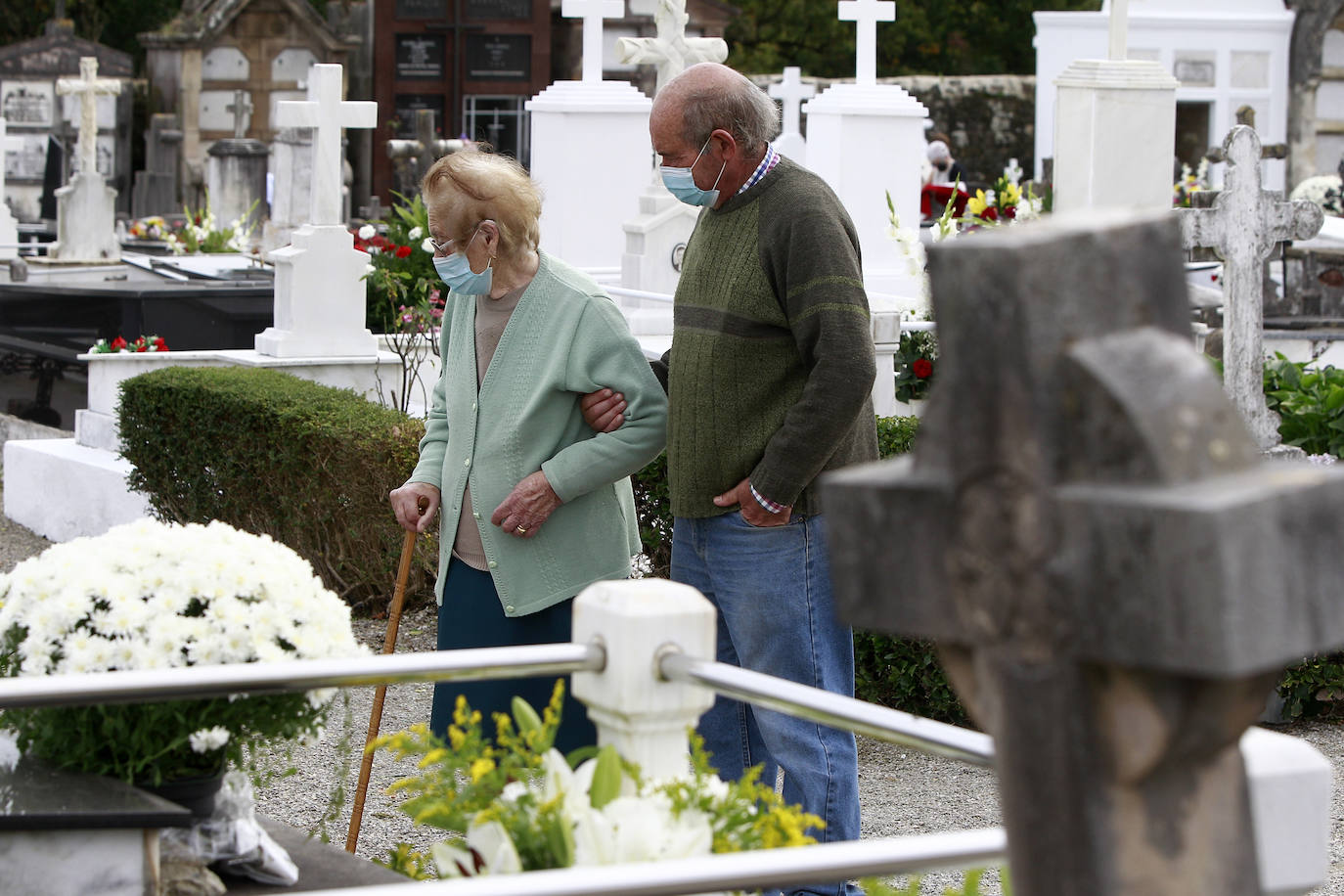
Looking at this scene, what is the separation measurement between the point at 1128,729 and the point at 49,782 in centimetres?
178

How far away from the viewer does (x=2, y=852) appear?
236cm

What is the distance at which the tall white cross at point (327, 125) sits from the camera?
28.5ft

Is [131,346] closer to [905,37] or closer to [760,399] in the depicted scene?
[760,399]

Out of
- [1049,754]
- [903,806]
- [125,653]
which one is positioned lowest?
[903,806]

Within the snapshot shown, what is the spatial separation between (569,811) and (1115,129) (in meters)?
6.83

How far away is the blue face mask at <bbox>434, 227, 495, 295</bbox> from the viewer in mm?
3461

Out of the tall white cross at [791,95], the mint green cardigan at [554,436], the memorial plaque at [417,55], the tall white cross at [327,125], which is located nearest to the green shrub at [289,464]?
the tall white cross at [327,125]

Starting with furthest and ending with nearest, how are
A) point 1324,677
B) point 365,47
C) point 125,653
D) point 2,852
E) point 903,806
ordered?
point 365,47
point 1324,677
point 903,806
point 125,653
point 2,852

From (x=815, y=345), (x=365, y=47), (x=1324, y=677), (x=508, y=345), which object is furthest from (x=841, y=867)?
(x=365, y=47)

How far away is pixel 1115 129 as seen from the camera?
8266 millimetres

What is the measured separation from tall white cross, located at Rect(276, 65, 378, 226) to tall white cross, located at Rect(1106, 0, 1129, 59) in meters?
3.70

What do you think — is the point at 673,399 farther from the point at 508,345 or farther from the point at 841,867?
the point at 841,867

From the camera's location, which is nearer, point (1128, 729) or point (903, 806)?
point (1128, 729)

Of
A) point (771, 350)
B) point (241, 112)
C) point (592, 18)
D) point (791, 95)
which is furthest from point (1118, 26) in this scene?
point (241, 112)
